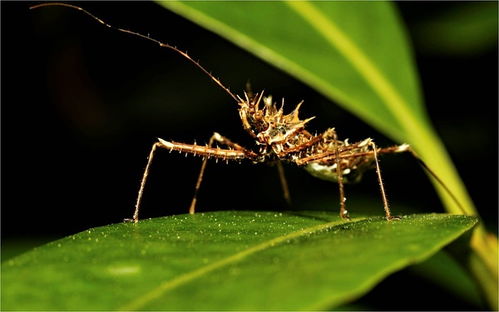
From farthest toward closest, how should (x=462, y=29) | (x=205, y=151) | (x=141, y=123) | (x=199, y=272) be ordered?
(x=141, y=123) < (x=462, y=29) < (x=205, y=151) < (x=199, y=272)

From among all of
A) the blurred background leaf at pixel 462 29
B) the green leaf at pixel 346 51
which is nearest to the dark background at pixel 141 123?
the blurred background leaf at pixel 462 29

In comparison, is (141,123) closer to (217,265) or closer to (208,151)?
(208,151)

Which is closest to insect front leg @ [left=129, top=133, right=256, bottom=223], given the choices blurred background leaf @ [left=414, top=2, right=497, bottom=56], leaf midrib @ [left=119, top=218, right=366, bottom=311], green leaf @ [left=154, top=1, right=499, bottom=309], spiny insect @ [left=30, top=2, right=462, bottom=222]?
spiny insect @ [left=30, top=2, right=462, bottom=222]

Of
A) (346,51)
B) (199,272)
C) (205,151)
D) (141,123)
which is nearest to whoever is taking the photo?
(199,272)

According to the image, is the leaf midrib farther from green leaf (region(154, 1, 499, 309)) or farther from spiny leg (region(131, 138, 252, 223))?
spiny leg (region(131, 138, 252, 223))

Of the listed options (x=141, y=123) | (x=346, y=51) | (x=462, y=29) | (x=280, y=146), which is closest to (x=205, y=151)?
(x=280, y=146)

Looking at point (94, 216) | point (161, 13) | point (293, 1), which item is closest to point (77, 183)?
point (94, 216)

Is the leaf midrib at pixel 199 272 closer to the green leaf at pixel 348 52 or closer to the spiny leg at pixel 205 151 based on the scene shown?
the green leaf at pixel 348 52
